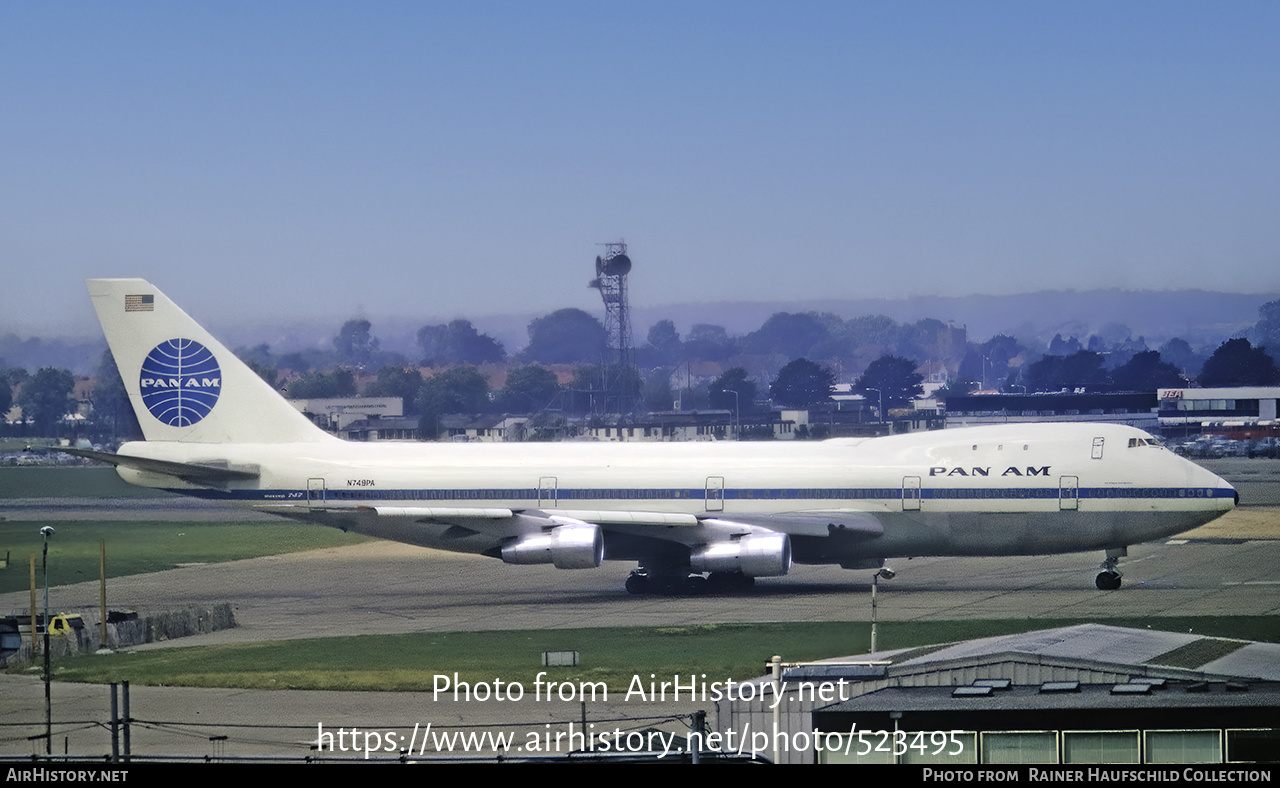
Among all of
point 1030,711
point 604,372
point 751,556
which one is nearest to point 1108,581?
point 751,556

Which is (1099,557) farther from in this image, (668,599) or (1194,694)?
(1194,694)

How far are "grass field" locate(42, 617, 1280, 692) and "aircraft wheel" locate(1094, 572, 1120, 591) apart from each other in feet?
28.3

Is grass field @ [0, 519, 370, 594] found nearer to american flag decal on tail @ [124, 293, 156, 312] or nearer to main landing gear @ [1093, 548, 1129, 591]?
american flag decal on tail @ [124, 293, 156, 312]

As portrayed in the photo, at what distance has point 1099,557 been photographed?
6356 cm

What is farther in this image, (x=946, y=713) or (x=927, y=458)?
(x=927, y=458)

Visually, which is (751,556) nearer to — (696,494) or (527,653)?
(696,494)

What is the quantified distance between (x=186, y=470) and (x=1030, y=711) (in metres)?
42.7

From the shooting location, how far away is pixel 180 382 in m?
59.0

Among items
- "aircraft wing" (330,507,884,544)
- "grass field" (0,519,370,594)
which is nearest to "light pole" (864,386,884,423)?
"grass field" (0,519,370,594)

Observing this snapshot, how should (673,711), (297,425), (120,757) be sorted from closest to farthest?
(120,757) < (673,711) < (297,425)

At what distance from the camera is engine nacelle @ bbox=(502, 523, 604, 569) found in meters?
50.2

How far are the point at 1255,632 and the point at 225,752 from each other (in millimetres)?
26193
